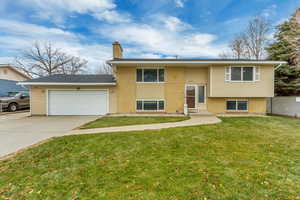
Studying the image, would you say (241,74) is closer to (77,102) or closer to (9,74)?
(77,102)

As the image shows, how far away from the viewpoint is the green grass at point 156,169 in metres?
2.25

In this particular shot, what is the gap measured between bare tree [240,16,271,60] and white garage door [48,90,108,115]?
1871 centimetres

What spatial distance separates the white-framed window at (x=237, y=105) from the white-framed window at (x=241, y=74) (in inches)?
64.8

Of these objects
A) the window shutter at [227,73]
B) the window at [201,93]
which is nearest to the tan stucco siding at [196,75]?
the window at [201,93]

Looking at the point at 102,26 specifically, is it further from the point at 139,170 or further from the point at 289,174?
the point at 289,174

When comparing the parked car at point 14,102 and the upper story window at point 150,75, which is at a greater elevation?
the upper story window at point 150,75

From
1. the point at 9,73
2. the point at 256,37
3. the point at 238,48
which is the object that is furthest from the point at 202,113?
the point at 9,73

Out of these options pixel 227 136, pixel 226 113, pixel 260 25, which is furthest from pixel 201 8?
pixel 227 136

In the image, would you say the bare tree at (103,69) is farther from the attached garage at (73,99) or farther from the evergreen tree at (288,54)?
the evergreen tree at (288,54)

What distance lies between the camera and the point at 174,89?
10.5 metres

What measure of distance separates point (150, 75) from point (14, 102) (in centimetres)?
1292

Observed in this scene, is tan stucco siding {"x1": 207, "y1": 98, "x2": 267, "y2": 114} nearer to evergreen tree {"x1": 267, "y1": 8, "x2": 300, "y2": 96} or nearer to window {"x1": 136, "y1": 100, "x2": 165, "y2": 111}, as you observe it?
evergreen tree {"x1": 267, "y1": 8, "x2": 300, "y2": 96}

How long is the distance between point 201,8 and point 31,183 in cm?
1497

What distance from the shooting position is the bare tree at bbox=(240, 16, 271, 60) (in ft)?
55.1
